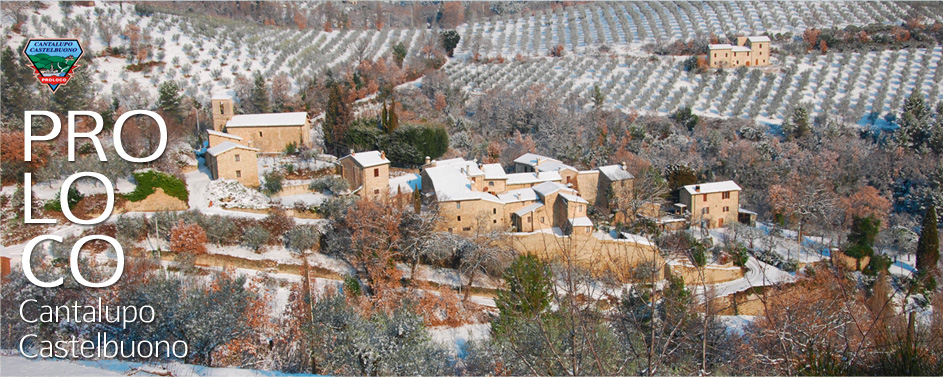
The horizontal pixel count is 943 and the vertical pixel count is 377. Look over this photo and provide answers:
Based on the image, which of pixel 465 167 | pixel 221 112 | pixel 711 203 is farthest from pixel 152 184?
pixel 711 203

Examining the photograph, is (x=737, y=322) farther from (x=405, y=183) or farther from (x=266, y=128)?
(x=266, y=128)

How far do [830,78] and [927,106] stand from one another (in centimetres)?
602

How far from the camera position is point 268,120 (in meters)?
22.2

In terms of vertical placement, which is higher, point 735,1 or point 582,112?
point 735,1

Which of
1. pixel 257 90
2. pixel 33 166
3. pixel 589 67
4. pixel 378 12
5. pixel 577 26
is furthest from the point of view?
pixel 378 12

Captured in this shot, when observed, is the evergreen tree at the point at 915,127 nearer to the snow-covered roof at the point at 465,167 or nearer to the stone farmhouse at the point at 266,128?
the snow-covered roof at the point at 465,167

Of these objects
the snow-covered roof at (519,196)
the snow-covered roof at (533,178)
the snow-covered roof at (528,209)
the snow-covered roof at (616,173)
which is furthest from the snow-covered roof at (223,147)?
the snow-covered roof at (616,173)

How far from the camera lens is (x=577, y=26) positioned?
171 feet

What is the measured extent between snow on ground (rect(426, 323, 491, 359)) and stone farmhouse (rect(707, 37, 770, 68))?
101 feet

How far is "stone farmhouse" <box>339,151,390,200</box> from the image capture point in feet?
60.7

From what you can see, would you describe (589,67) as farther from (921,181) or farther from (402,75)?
(921,181)

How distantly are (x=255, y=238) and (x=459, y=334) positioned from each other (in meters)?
5.81

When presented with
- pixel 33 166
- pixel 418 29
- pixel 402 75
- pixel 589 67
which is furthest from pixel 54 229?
pixel 418 29

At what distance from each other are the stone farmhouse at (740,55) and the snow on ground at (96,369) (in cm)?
3687
